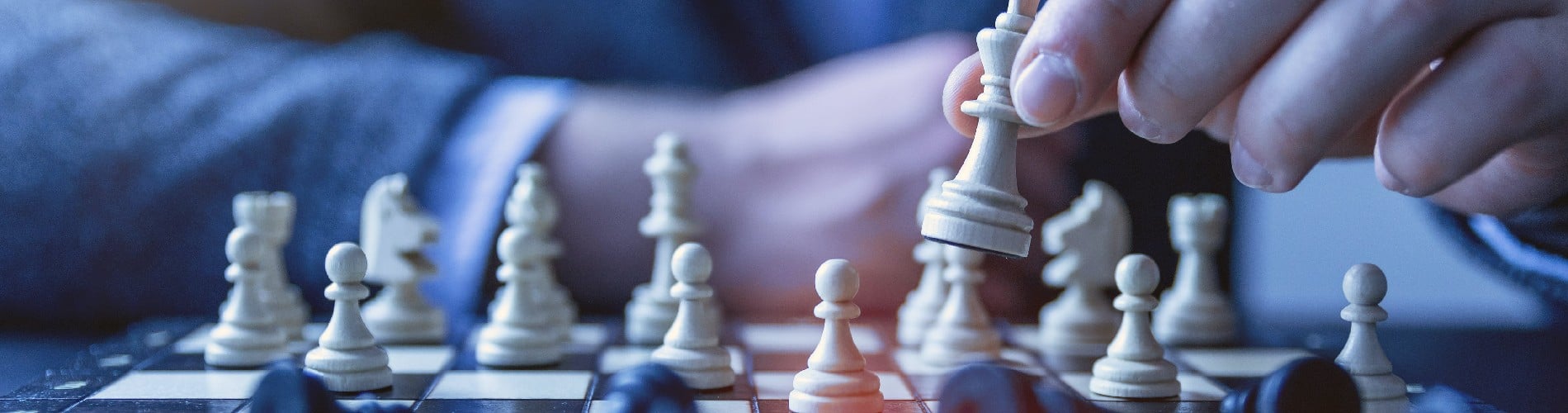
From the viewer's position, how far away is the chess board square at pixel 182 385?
1227mm

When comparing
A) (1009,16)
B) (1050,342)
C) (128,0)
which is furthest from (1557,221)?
(128,0)

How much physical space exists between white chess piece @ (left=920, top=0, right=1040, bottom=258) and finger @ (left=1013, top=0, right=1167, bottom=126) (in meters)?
0.07

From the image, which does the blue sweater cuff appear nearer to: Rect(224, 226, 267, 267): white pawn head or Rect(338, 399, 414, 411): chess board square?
Rect(224, 226, 267, 267): white pawn head

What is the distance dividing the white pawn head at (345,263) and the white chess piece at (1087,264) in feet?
2.90

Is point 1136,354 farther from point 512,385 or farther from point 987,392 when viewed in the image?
point 512,385

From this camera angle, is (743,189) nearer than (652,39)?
Yes

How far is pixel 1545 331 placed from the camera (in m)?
1.77

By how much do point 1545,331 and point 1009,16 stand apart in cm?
115

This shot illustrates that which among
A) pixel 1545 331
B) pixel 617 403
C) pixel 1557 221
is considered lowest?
pixel 617 403

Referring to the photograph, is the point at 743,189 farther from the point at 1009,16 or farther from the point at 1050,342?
the point at 1009,16

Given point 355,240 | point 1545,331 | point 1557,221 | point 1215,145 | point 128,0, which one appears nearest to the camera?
point 1557,221

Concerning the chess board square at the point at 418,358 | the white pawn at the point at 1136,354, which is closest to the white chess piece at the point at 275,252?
the chess board square at the point at 418,358

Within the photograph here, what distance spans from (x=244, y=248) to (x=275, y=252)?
213mm

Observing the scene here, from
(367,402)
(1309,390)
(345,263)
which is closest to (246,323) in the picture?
(345,263)
